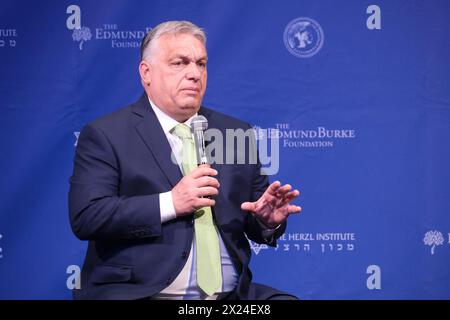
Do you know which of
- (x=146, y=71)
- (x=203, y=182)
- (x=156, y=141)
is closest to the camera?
(x=203, y=182)

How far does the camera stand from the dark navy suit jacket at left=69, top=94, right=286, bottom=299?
237 centimetres

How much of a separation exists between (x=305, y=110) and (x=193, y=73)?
4.04ft

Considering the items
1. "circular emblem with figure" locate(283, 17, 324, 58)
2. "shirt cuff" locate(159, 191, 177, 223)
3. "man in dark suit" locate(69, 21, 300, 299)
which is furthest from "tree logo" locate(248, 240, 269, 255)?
"shirt cuff" locate(159, 191, 177, 223)

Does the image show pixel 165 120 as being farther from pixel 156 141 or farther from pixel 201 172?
pixel 201 172

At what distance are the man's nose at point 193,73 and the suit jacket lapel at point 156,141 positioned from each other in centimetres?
21

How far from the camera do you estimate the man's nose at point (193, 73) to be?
2.58 metres

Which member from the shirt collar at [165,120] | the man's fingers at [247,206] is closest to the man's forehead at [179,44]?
the shirt collar at [165,120]

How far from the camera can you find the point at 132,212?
2352 millimetres

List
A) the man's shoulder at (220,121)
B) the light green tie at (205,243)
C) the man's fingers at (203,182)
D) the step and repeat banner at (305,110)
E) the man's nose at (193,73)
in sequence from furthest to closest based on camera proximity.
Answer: the step and repeat banner at (305,110)
the man's shoulder at (220,121)
the man's nose at (193,73)
the light green tie at (205,243)
the man's fingers at (203,182)

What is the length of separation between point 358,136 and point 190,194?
1626mm

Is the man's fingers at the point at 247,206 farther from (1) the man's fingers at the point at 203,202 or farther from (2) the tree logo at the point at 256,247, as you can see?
(2) the tree logo at the point at 256,247

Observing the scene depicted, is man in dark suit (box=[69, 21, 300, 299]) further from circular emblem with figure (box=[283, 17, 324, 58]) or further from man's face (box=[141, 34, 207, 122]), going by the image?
circular emblem with figure (box=[283, 17, 324, 58])

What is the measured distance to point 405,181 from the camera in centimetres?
367

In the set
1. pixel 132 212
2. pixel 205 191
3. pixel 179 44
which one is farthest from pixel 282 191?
pixel 179 44
